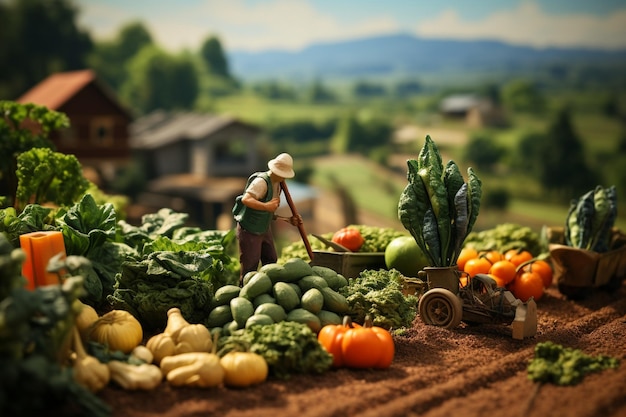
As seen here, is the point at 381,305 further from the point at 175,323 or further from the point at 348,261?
the point at 175,323

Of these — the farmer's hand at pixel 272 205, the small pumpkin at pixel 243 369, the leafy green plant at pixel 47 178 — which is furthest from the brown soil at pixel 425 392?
the leafy green plant at pixel 47 178

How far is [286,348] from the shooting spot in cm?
643

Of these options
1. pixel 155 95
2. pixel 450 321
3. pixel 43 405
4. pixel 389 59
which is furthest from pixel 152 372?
pixel 155 95

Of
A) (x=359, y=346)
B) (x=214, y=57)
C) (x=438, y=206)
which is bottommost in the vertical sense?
(x=359, y=346)

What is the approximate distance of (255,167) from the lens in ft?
133

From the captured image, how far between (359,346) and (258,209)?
2113mm

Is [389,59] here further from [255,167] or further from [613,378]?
[613,378]

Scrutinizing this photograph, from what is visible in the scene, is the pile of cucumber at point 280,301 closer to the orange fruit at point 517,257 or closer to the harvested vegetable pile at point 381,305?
the harvested vegetable pile at point 381,305

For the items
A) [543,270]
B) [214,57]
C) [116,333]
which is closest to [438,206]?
[543,270]

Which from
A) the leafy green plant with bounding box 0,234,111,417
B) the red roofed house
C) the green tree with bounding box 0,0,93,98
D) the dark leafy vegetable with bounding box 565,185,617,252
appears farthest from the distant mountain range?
the leafy green plant with bounding box 0,234,111,417

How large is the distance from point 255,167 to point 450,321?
3324 centimetres

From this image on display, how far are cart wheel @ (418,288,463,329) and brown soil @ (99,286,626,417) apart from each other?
0.72 ft

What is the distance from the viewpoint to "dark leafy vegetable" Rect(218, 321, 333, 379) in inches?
251

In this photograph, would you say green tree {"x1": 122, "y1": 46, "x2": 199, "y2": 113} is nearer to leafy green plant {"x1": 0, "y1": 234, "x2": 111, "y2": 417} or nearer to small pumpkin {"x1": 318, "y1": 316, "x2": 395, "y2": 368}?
small pumpkin {"x1": 318, "y1": 316, "x2": 395, "y2": 368}
